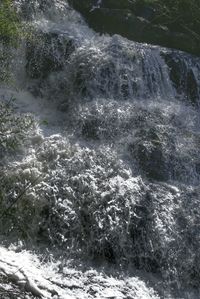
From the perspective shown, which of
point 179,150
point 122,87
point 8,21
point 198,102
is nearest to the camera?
point 8,21

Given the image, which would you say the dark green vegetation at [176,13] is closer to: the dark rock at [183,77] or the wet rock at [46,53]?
the dark rock at [183,77]

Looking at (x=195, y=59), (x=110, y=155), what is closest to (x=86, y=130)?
(x=110, y=155)

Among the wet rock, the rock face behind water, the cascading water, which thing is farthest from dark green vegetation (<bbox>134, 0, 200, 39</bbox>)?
the wet rock

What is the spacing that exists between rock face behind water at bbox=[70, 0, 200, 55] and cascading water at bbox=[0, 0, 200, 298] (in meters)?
0.83

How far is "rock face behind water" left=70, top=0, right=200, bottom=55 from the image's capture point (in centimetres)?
1470

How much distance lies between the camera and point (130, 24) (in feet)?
48.8

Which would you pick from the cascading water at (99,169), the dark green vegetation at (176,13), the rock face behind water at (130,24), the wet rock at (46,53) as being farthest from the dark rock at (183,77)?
the wet rock at (46,53)

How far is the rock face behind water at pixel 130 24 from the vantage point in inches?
579

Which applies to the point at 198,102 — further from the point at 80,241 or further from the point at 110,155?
the point at 80,241

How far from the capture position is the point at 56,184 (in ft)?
30.3

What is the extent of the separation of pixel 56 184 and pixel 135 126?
2893 mm

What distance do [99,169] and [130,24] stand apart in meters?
6.33

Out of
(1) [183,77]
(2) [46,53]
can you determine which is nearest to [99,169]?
(2) [46,53]

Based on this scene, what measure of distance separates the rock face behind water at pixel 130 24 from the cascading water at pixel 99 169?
32.7 inches
